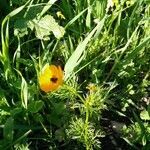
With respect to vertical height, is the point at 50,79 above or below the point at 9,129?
above

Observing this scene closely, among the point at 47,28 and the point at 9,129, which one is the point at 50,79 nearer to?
A: the point at 9,129

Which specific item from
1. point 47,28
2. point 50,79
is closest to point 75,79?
point 47,28

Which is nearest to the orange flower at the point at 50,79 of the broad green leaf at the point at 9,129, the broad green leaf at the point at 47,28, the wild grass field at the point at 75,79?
the wild grass field at the point at 75,79

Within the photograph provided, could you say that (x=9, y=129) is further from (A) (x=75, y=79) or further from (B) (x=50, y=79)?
(A) (x=75, y=79)

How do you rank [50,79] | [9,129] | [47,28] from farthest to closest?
[47,28] → [9,129] → [50,79]

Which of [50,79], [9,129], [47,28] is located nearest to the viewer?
[50,79]

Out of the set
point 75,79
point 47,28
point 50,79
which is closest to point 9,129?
point 50,79

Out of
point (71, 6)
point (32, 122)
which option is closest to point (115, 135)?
point (32, 122)

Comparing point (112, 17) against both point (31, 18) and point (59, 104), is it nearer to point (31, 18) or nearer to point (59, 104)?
point (31, 18)

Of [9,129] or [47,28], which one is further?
[47,28]
